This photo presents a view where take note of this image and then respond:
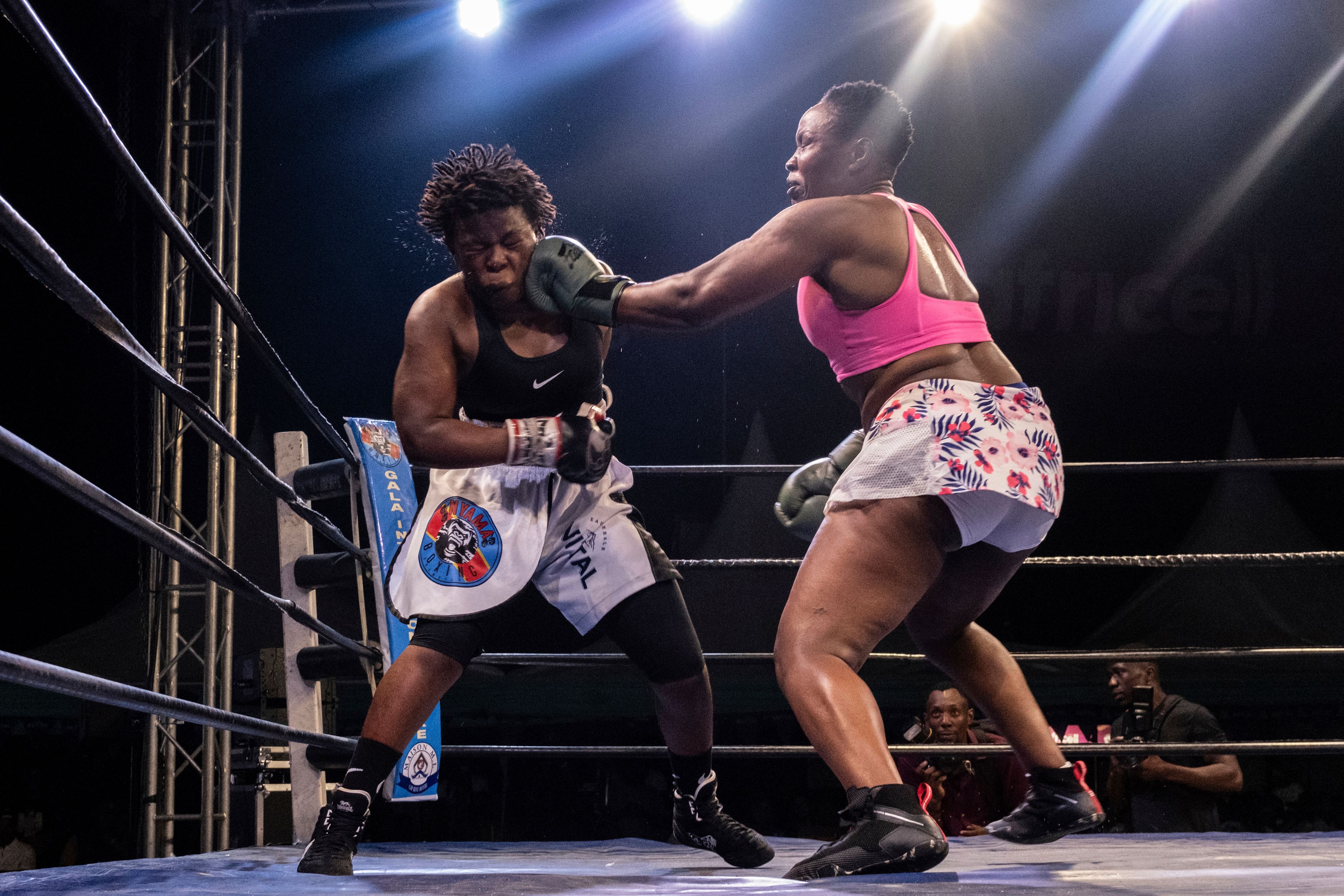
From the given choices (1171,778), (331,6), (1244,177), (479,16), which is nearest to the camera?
(1171,778)

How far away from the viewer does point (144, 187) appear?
1.34m

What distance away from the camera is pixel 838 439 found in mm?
6926

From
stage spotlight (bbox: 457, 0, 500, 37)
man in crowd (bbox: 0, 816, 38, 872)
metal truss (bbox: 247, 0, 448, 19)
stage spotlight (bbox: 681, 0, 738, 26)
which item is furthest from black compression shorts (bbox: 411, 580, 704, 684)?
stage spotlight (bbox: 681, 0, 738, 26)

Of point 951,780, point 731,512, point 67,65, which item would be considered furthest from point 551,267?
point 731,512

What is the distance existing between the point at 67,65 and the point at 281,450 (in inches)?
51.5

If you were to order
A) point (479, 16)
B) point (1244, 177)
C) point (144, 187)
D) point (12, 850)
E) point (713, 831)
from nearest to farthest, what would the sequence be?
point (144, 187)
point (713, 831)
point (12, 850)
point (479, 16)
point (1244, 177)

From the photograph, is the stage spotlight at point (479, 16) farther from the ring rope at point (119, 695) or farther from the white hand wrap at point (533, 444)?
the ring rope at point (119, 695)

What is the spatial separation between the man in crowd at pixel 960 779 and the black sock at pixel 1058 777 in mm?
1767

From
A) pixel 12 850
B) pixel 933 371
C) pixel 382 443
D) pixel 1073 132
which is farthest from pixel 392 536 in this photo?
pixel 1073 132

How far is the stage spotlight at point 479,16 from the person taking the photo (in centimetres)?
618

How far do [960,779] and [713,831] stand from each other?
2080 mm

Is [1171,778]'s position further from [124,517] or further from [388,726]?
[124,517]

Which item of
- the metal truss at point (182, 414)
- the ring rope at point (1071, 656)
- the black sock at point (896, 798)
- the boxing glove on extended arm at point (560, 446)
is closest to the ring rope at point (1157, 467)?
the ring rope at point (1071, 656)

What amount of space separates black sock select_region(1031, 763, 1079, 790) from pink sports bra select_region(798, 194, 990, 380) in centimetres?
64
